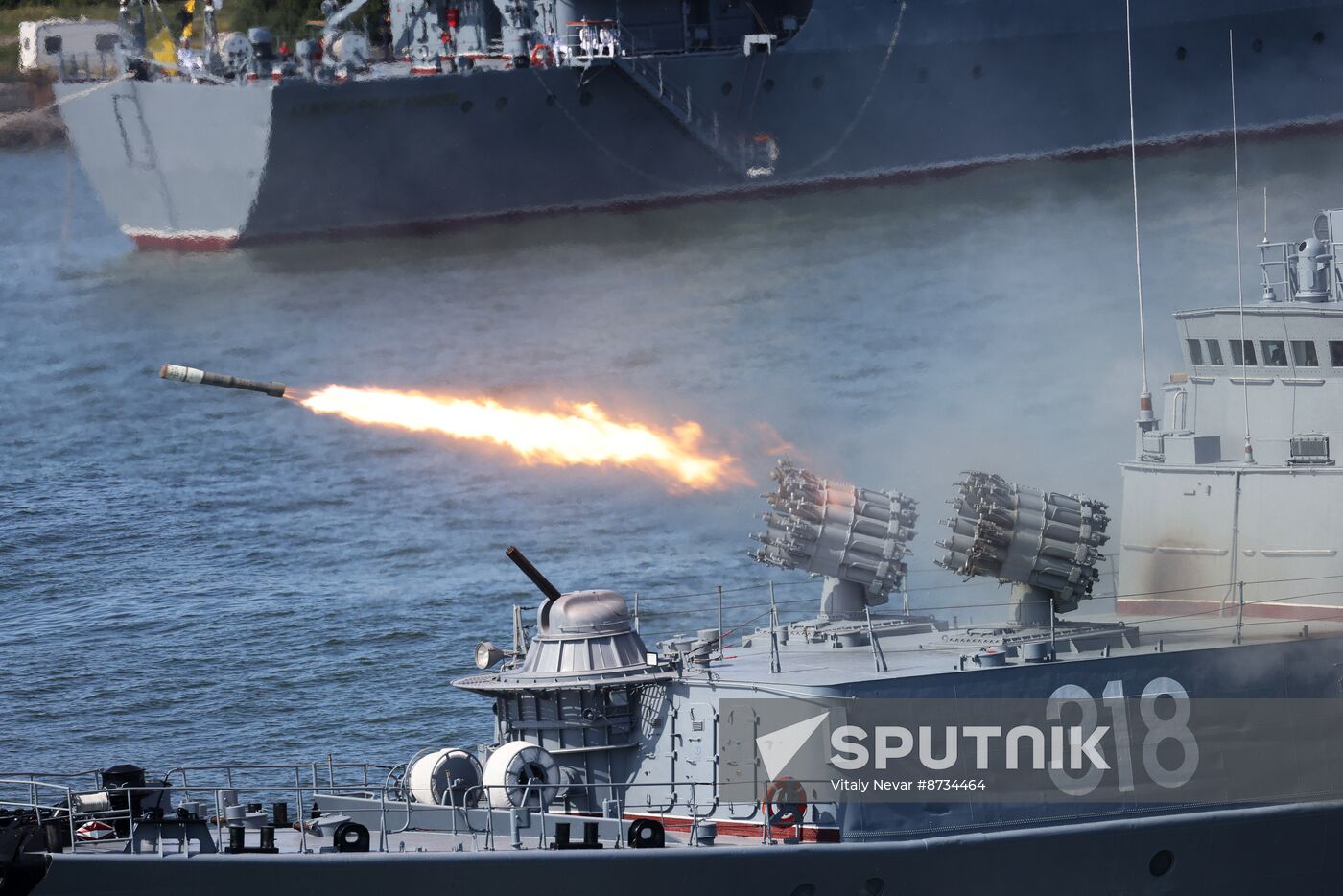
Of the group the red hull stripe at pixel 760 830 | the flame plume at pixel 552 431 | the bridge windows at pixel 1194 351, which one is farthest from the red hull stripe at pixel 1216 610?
the flame plume at pixel 552 431

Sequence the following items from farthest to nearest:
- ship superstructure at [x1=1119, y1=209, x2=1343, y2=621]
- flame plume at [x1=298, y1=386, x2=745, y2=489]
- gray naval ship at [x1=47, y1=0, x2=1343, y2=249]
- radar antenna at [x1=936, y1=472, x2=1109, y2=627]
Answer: gray naval ship at [x1=47, y1=0, x2=1343, y2=249], flame plume at [x1=298, y1=386, x2=745, y2=489], ship superstructure at [x1=1119, y1=209, x2=1343, y2=621], radar antenna at [x1=936, y1=472, x2=1109, y2=627]

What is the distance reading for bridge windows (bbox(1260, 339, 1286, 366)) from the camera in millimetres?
25625

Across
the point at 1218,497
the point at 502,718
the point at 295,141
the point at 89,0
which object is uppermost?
the point at 89,0

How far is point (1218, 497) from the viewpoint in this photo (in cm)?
2494

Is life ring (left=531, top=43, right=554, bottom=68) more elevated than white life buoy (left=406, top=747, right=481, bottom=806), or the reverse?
life ring (left=531, top=43, right=554, bottom=68)

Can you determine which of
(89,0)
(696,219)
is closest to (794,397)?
(696,219)

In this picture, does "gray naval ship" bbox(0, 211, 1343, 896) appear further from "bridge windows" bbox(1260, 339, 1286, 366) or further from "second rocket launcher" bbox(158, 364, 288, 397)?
"second rocket launcher" bbox(158, 364, 288, 397)

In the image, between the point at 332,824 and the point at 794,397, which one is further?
the point at 794,397

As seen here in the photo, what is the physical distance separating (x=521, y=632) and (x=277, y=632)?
15.3 metres

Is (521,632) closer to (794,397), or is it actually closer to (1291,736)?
(1291,736)

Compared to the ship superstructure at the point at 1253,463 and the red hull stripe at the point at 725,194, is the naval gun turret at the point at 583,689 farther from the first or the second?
the red hull stripe at the point at 725,194

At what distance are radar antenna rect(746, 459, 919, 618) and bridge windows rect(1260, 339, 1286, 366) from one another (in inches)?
215

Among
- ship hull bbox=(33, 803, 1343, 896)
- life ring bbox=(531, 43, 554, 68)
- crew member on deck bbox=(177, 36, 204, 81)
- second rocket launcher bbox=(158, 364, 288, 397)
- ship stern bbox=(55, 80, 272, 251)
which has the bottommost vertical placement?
ship hull bbox=(33, 803, 1343, 896)

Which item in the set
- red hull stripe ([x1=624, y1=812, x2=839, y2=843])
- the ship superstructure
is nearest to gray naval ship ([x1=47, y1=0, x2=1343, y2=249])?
the ship superstructure
